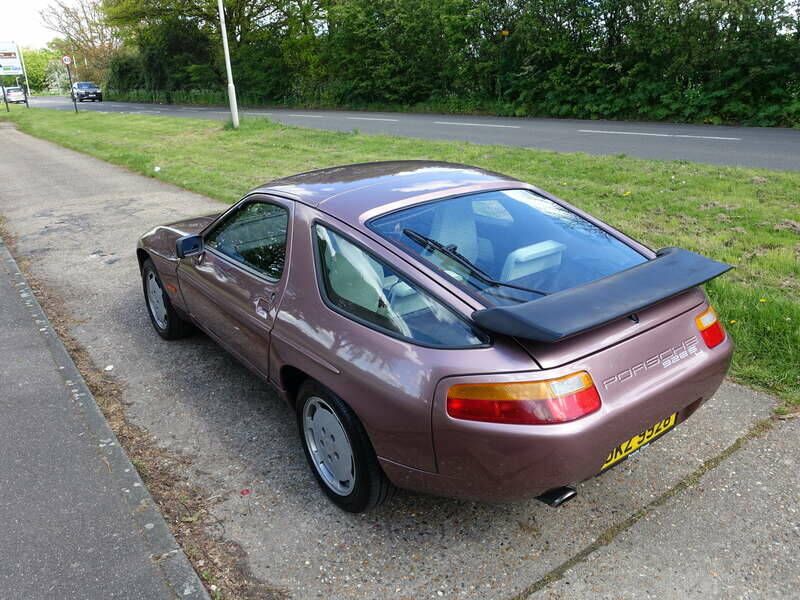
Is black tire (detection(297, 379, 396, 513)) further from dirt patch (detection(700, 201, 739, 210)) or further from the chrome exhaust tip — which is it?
dirt patch (detection(700, 201, 739, 210))

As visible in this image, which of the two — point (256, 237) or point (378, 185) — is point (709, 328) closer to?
point (378, 185)

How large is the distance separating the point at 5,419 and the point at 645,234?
5.76m

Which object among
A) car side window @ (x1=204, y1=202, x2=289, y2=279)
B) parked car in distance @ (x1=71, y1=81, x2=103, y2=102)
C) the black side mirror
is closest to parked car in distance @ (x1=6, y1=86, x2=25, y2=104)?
parked car in distance @ (x1=71, y1=81, x2=103, y2=102)

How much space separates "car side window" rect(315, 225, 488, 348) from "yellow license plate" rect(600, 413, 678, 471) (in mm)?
703

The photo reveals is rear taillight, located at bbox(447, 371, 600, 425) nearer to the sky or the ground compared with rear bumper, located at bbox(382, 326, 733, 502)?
nearer to the sky

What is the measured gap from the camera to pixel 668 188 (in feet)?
28.4

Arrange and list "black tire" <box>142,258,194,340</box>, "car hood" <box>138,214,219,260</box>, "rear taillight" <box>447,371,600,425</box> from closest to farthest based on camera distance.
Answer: "rear taillight" <box>447,371,600,425</box>
"car hood" <box>138,214,219,260</box>
"black tire" <box>142,258,194,340</box>

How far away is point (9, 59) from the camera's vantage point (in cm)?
5444

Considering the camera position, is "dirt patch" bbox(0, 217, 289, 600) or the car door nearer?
"dirt patch" bbox(0, 217, 289, 600)

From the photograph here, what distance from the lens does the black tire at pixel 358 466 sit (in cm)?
285

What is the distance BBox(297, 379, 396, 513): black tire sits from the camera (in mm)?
2848

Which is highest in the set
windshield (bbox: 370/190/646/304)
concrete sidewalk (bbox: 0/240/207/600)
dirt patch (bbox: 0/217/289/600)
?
windshield (bbox: 370/190/646/304)

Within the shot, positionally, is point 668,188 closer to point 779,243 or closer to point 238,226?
point 779,243

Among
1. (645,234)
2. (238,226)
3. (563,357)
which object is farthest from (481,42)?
(563,357)
